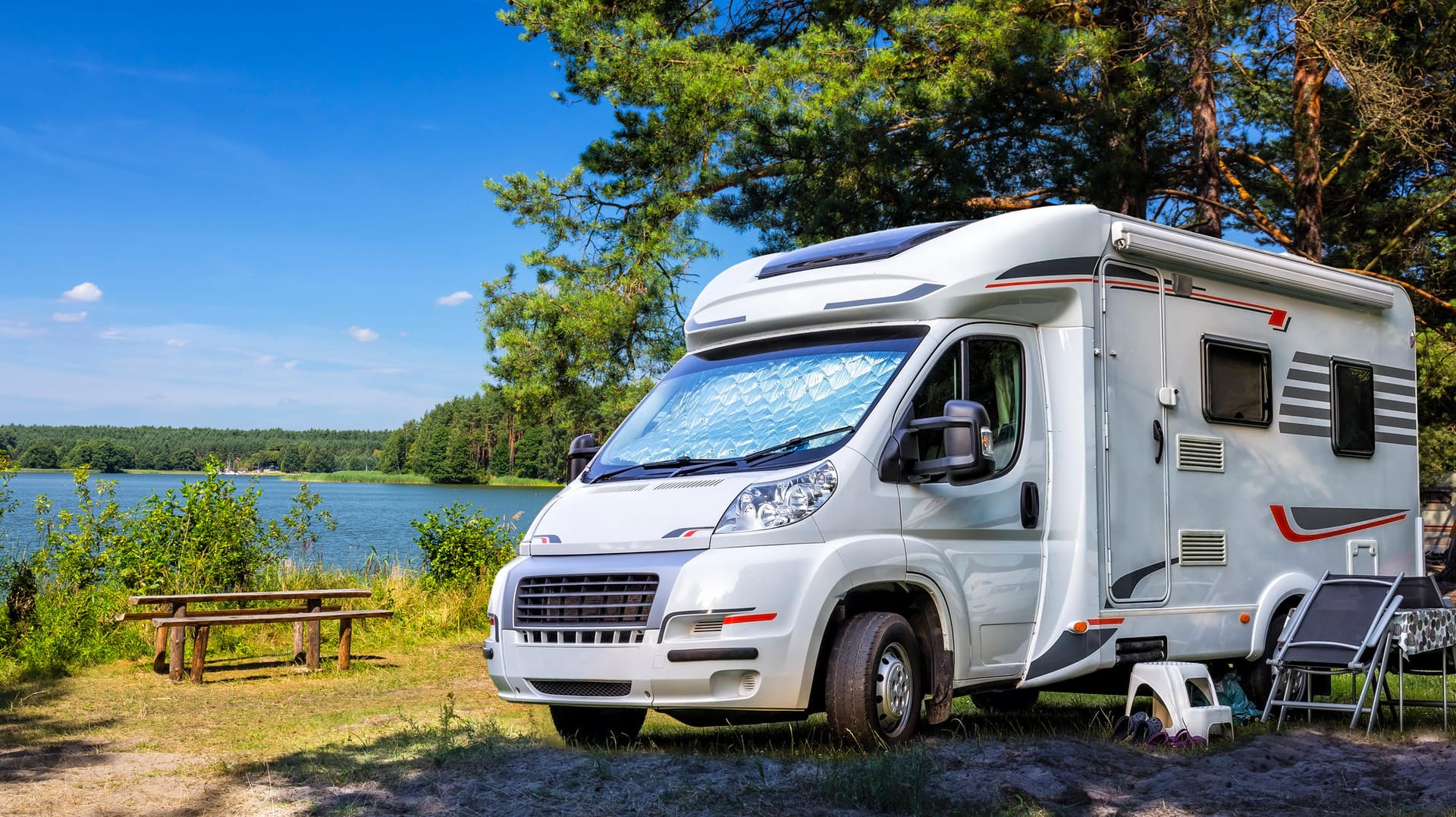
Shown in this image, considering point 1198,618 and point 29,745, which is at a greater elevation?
point 1198,618

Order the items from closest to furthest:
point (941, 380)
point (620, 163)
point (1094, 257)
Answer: point (941, 380) < point (1094, 257) < point (620, 163)

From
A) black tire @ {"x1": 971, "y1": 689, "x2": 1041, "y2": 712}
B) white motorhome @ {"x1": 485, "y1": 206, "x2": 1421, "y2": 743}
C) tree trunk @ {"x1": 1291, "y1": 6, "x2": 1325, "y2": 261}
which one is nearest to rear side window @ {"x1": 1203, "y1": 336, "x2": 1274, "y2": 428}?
white motorhome @ {"x1": 485, "y1": 206, "x2": 1421, "y2": 743}

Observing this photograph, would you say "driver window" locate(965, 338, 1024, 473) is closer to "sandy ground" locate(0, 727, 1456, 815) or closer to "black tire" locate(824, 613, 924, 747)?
"black tire" locate(824, 613, 924, 747)

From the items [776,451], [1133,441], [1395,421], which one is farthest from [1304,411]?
[776,451]

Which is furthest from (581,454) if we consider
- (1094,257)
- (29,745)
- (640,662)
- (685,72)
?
(685,72)

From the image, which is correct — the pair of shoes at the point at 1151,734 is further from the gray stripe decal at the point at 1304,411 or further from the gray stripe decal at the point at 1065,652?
the gray stripe decal at the point at 1304,411

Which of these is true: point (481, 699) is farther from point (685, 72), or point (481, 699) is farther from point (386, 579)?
point (685, 72)

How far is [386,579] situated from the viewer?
16422 mm

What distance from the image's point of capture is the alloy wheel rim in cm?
615

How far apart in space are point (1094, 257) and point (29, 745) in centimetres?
679

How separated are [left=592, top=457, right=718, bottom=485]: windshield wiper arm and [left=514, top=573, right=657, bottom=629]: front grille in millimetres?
719

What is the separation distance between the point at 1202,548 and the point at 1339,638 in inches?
37.4

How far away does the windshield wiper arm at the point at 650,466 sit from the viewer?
6.58 meters

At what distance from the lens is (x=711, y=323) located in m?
7.62
